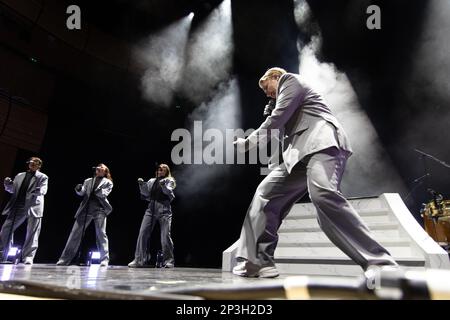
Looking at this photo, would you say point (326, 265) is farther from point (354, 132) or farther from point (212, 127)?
point (212, 127)

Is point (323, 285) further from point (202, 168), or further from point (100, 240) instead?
point (202, 168)

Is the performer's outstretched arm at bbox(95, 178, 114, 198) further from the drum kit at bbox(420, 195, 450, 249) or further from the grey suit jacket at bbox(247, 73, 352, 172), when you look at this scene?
the drum kit at bbox(420, 195, 450, 249)

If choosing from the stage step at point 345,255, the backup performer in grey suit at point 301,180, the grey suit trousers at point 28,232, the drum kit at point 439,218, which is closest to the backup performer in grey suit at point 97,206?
the grey suit trousers at point 28,232

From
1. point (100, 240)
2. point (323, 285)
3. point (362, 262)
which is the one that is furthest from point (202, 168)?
point (323, 285)

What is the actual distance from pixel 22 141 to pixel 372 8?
914 cm

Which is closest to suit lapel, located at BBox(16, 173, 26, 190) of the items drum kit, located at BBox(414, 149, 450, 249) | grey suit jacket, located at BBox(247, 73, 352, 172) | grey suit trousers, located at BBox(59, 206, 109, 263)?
grey suit trousers, located at BBox(59, 206, 109, 263)

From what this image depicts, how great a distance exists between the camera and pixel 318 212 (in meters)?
1.89

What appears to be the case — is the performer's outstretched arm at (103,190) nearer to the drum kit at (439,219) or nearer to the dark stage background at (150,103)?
the dark stage background at (150,103)

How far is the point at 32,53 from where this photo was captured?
7.48 meters

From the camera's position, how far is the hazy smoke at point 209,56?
9.65m

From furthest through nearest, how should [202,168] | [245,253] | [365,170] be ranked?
[202,168] < [365,170] < [245,253]

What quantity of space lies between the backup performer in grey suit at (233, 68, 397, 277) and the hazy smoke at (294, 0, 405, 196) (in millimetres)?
5941

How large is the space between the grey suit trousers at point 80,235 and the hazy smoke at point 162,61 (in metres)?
4.60

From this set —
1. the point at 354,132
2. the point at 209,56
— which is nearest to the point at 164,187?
the point at 354,132
